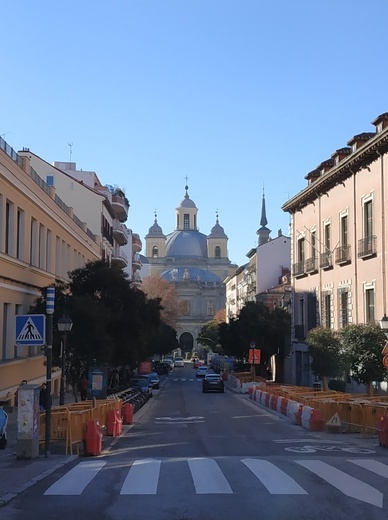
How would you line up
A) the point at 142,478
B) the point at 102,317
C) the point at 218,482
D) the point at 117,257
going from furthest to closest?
the point at 117,257
the point at 102,317
the point at 142,478
the point at 218,482

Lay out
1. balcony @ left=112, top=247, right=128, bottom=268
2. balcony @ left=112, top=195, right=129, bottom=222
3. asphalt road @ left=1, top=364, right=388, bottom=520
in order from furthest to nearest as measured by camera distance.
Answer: balcony @ left=112, top=195, right=129, bottom=222, balcony @ left=112, top=247, right=128, bottom=268, asphalt road @ left=1, top=364, right=388, bottom=520

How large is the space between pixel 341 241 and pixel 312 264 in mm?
5920

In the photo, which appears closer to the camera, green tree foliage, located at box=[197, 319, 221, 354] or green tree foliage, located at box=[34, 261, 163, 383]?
green tree foliage, located at box=[34, 261, 163, 383]

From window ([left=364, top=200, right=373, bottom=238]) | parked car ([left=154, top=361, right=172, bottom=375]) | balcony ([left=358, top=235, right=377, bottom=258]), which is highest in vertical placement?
window ([left=364, top=200, right=373, bottom=238])

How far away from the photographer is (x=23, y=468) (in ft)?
48.8

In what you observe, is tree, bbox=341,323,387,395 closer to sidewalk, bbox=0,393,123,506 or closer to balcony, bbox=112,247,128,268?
sidewalk, bbox=0,393,123,506

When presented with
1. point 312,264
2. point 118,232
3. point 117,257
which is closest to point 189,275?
point 118,232

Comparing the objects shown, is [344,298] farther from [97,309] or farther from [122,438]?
[122,438]

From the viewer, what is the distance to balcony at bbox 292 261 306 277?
160 ft

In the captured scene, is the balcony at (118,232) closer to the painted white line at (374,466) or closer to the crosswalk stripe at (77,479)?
the crosswalk stripe at (77,479)

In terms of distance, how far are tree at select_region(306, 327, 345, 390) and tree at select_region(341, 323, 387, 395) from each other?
2931 mm

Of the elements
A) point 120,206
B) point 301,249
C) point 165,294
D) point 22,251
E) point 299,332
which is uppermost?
point 120,206

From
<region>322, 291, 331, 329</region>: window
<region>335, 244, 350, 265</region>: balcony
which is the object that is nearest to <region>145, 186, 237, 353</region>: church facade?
<region>322, 291, 331, 329</region>: window

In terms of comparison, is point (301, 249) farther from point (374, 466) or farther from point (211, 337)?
point (211, 337)
